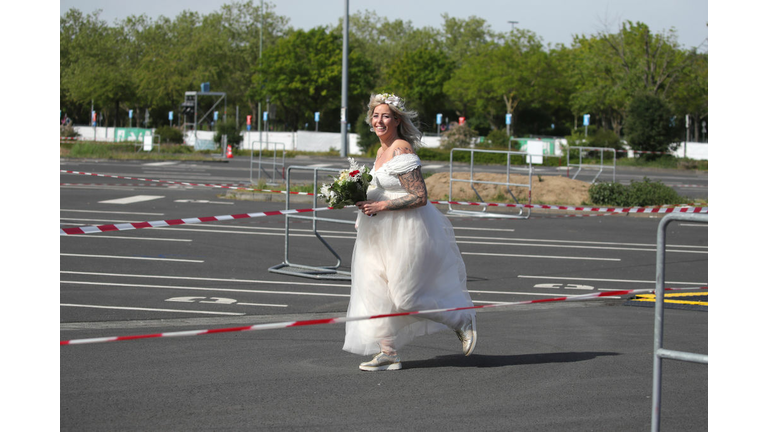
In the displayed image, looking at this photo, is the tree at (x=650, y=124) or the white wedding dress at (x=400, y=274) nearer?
the white wedding dress at (x=400, y=274)

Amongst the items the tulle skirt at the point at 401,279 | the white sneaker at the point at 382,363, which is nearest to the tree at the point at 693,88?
the tulle skirt at the point at 401,279

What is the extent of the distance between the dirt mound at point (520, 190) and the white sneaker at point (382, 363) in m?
14.7

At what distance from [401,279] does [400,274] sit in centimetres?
4

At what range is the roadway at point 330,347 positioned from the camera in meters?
4.91

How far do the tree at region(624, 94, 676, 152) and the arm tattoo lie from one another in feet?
130

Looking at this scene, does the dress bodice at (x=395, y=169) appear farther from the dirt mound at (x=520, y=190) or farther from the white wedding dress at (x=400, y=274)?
the dirt mound at (x=520, y=190)

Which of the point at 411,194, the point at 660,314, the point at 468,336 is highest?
the point at 411,194

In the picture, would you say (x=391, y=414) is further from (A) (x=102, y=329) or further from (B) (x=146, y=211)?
(B) (x=146, y=211)

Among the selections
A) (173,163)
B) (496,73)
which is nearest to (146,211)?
(173,163)

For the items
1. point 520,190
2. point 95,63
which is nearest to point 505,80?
point 95,63

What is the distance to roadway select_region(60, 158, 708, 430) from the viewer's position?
491 centimetres

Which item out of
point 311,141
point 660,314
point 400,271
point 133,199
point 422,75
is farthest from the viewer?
point 422,75

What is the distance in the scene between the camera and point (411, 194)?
6.01 metres

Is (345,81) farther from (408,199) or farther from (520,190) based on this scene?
(408,199)
